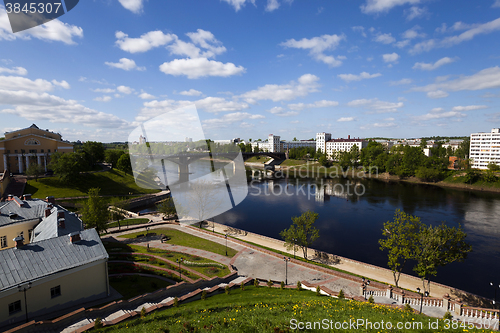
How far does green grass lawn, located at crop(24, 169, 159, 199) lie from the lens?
45.6 m

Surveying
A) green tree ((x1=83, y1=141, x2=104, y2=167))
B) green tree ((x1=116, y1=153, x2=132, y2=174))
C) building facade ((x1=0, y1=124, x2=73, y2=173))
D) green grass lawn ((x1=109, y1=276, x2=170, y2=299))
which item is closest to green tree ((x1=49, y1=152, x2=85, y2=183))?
green tree ((x1=116, y1=153, x2=132, y2=174))

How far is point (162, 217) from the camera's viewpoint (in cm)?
3731

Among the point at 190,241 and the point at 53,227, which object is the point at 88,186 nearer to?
the point at 190,241

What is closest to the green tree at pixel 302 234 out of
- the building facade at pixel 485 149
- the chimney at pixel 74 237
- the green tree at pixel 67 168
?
the chimney at pixel 74 237

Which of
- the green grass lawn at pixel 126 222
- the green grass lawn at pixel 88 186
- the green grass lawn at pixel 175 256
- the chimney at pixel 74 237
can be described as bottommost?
the green grass lawn at pixel 126 222

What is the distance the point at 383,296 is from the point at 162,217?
30252 mm

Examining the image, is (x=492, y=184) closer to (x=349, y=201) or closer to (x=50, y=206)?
(x=349, y=201)

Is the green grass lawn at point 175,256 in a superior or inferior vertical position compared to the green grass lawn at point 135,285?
inferior

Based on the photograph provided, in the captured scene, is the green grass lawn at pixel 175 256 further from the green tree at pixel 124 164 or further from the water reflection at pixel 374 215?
the green tree at pixel 124 164

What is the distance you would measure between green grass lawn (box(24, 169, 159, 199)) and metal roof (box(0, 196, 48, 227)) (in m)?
27.3

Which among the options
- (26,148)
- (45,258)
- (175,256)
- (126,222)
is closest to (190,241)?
(175,256)

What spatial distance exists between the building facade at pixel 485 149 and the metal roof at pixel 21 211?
114076 mm

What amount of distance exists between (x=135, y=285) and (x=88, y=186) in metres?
43.1

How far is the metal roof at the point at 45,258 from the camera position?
11969 mm
